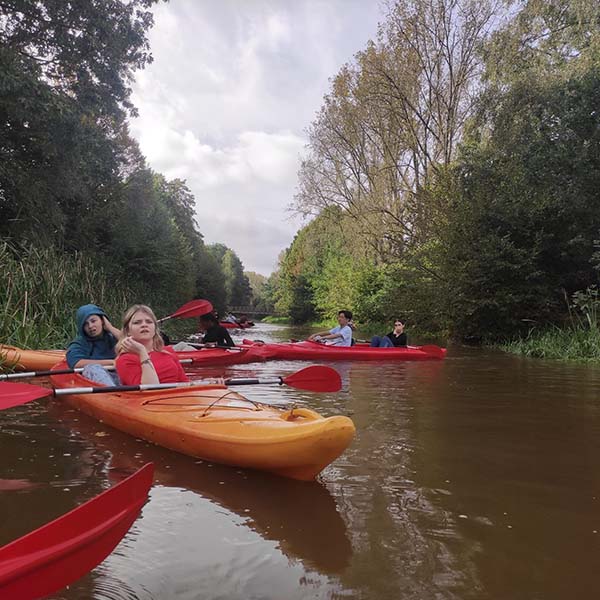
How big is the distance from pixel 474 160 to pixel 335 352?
25.7 feet

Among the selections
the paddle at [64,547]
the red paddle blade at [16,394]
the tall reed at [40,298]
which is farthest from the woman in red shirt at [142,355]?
the tall reed at [40,298]

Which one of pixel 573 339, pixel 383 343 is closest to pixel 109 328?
pixel 383 343

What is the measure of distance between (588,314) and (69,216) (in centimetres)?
1401

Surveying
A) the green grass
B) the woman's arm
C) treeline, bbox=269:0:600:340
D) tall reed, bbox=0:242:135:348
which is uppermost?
treeline, bbox=269:0:600:340

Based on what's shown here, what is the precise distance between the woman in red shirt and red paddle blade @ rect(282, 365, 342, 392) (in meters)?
0.94

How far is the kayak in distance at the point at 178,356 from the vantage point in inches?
252

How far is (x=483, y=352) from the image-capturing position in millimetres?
12422

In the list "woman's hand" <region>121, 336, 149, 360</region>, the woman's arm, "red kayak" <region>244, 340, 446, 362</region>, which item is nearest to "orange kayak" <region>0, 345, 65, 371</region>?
the woman's arm

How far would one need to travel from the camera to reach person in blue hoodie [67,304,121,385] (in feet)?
17.4

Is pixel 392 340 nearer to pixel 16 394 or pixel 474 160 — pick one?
pixel 474 160

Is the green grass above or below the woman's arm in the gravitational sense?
below

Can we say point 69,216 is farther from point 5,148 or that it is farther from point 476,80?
point 476,80

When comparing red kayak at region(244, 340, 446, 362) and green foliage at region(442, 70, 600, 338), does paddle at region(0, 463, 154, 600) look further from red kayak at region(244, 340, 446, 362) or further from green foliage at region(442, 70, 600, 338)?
green foliage at region(442, 70, 600, 338)

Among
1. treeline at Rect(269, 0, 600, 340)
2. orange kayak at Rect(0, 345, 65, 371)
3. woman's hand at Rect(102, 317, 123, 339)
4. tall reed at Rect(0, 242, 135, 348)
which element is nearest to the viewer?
woman's hand at Rect(102, 317, 123, 339)
